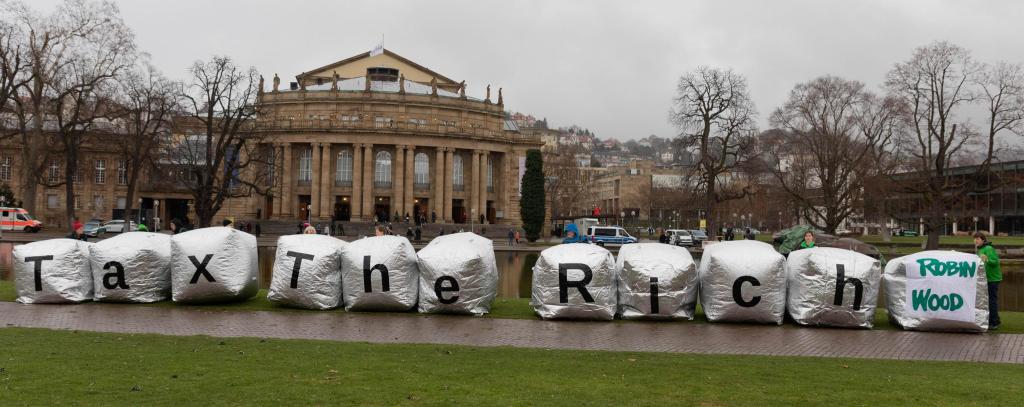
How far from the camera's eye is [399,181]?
83188 mm

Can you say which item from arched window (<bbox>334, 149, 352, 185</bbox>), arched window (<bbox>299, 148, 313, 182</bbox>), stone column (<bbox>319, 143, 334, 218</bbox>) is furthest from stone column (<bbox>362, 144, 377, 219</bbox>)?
arched window (<bbox>299, 148, 313, 182</bbox>)

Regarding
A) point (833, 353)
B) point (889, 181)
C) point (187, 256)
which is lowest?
point (833, 353)

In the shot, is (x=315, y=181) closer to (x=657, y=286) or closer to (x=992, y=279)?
(x=657, y=286)

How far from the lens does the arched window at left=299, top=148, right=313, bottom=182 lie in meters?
84.2

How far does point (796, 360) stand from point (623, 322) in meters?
5.17

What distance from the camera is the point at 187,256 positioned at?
18359 mm

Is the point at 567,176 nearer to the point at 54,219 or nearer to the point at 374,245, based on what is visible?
the point at 54,219

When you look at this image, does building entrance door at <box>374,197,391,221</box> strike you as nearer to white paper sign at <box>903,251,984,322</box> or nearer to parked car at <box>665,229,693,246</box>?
parked car at <box>665,229,693,246</box>

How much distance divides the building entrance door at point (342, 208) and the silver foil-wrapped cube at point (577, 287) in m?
68.6

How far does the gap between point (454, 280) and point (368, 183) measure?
217ft

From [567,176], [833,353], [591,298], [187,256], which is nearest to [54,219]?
[567,176]

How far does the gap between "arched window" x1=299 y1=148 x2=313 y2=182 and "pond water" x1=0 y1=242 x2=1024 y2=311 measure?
116 feet

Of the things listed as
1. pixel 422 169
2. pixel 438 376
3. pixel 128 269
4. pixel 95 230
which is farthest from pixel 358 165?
pixel 438 376

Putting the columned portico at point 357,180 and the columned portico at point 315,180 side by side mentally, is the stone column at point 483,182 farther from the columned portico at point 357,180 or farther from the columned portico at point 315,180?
the columned portico at point 315,180
